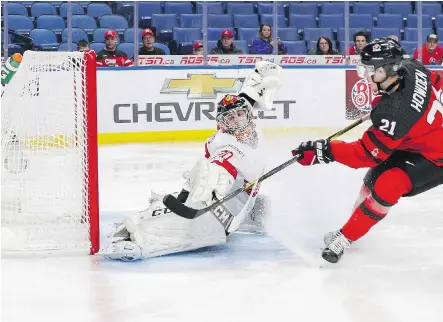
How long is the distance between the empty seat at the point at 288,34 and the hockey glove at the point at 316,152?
456cm

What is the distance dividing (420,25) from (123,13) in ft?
8.86

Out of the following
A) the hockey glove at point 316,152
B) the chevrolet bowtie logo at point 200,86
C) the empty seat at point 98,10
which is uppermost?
the empty seat at point 98,10

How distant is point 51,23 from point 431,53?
11.5 ft

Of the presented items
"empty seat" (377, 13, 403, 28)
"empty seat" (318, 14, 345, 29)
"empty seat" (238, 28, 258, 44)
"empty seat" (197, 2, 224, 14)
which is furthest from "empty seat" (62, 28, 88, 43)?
"empty seat" (377, 13, 403, 28)

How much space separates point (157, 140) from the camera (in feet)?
23.8

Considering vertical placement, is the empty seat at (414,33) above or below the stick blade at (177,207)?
above

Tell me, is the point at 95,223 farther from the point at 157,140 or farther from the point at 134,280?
the point at 157,140

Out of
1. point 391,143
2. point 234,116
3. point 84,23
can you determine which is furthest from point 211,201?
point 84,23

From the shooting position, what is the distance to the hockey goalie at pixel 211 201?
3.12 metres

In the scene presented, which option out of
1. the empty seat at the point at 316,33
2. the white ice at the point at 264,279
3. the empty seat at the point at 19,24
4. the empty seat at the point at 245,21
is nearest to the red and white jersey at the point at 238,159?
the white ice at the point at 264,279

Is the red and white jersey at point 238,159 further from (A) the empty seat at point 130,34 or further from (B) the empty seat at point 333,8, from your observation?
(B) the empty seat at point 333,8

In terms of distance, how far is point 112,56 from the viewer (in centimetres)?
723

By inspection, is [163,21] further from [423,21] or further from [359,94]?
[423,21]

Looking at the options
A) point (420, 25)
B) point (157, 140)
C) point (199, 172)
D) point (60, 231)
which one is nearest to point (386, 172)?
point (199, 172)
